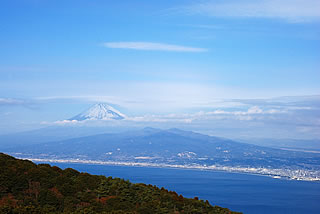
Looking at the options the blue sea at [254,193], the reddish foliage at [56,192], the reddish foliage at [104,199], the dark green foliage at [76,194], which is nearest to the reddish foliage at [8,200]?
the dark green foliage at [76,194]

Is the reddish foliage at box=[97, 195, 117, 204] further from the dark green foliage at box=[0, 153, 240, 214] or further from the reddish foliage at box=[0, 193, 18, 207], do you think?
the reddish foliage at box=[0, 193, 18, 207]

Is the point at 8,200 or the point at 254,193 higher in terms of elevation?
the point at 8,200

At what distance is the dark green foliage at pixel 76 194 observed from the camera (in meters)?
Answer: 16.1

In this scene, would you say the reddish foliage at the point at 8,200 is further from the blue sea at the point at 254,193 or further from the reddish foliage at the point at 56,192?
the blue sea at the point at 254,193

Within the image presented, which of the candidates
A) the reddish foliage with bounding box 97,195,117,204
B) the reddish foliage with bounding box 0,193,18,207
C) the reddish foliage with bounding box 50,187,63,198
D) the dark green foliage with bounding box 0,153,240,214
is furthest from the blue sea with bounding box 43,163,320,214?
the reddish foliage with bounding box 0,193,18,207

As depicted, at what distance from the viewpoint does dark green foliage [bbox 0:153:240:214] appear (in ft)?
52.9

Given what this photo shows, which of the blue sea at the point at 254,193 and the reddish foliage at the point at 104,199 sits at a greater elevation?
the reddish foliage at the point at 104,199

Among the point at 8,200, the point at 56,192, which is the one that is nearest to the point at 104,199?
the point at 56,192

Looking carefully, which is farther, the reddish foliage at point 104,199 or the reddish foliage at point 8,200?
the reddish foliage at point 104,199

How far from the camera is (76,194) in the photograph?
17.6 m

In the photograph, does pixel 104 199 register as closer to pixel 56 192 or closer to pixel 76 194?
pixel 76 194

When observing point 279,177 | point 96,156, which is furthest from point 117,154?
point 279,177

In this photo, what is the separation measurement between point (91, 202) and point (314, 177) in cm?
10838

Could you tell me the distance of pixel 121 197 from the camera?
1795 cm
